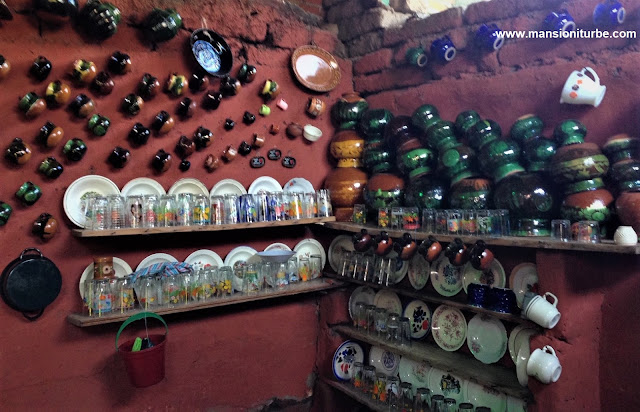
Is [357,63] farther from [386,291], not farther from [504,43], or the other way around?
[386,291]

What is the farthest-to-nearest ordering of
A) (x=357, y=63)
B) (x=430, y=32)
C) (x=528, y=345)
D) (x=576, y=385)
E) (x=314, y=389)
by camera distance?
(x=357, y=63), (x=314, y=389), (x=430, y=32), (x=528, y=345), (x=576, y=385)

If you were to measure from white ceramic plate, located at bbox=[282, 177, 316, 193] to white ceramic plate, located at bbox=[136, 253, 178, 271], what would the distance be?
804 millimetres

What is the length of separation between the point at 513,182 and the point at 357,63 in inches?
60.6

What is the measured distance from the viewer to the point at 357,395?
7.75ft

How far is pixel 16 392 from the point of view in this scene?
1923 mm

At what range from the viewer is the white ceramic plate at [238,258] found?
2.37 metres

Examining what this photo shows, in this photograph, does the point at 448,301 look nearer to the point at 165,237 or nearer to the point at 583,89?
the point at 583,89

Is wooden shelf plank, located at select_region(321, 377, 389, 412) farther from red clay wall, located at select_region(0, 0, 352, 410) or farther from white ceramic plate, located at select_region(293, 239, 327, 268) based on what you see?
white ceramic plate, located at select_region(293, 239, 327, 268)

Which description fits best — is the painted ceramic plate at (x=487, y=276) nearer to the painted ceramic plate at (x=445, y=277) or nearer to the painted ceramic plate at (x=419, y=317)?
the painted ceramic plate at (x=445, y=277)

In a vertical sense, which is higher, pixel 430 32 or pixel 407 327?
pixel 430 32

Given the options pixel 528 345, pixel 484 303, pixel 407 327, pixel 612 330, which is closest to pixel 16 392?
pixel 407 327

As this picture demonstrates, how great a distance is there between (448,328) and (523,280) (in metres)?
0.50

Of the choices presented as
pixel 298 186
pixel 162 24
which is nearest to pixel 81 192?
pixel 162 24

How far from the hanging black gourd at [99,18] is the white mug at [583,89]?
2091 mm
